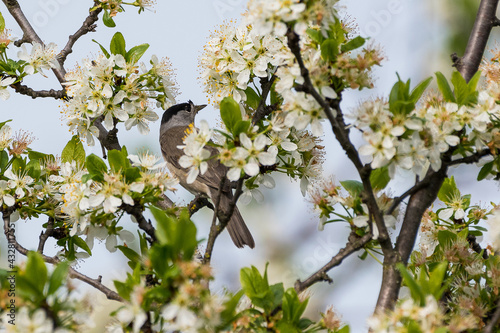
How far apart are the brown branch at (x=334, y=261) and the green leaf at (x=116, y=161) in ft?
3.42

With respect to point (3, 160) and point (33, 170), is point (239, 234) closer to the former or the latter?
point (33, 170)

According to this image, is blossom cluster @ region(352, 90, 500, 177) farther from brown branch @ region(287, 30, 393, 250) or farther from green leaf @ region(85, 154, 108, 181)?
green leaf @ region(85, 154, 108, 181)

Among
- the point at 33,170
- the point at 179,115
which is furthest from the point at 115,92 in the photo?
the point at 179,115

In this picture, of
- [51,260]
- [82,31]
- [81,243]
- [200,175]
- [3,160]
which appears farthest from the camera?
[200,175]

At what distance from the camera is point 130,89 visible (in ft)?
12.9

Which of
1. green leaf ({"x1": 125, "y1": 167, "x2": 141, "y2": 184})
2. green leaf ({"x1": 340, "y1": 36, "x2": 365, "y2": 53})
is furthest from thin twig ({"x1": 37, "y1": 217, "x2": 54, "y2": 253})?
green leaf ({"x1": 340, "y1": 36, "x2": 365, "y2": 53})

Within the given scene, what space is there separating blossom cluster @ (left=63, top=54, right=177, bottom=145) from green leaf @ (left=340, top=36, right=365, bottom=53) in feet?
4.84

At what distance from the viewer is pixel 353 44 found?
2873 millimetres

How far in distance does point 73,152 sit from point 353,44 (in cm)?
206

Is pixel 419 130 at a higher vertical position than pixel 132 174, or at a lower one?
lower

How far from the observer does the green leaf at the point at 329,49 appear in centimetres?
280

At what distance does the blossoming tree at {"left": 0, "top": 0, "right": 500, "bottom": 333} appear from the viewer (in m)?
2.26

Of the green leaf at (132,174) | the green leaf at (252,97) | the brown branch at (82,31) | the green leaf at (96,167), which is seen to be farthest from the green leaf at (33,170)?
the green leaf at (252,97)

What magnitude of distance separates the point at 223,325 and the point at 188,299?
316 mm
